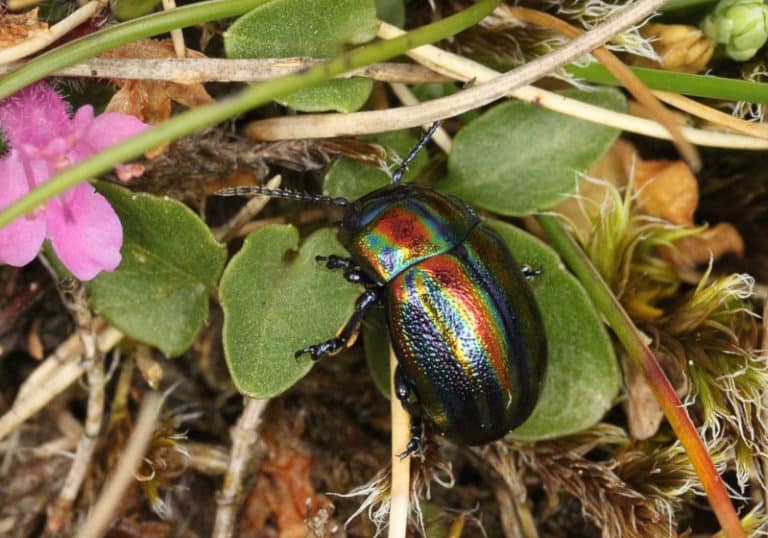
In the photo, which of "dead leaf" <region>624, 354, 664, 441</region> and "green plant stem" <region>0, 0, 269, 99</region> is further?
"dead leaf" <region>624, 354, 664, 441</region>

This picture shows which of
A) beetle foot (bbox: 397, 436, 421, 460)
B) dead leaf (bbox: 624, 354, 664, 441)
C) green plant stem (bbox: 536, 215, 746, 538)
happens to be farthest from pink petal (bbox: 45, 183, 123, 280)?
dead leaf (bbox: 624, 354, 664, 441)

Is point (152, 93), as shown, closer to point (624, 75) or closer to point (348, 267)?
point (348, 267)

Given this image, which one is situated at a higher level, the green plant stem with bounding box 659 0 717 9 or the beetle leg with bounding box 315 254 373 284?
the green plant stem with bounding box 659 0 717 9

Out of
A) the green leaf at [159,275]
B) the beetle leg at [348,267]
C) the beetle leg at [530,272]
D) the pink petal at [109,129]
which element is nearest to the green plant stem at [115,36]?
the pink petal at [109,129]

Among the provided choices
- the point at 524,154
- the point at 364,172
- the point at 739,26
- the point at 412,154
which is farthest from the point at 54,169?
the point at 739,26

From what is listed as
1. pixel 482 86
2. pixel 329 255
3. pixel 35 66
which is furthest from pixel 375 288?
pixel 35 66

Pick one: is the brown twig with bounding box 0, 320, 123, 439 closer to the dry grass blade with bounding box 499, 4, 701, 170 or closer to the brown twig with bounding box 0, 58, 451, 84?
the brown twig with bounding box 0, 58, 451, 84

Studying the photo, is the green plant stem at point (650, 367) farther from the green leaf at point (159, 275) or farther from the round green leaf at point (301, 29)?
the green leaf at point (159, 275)
